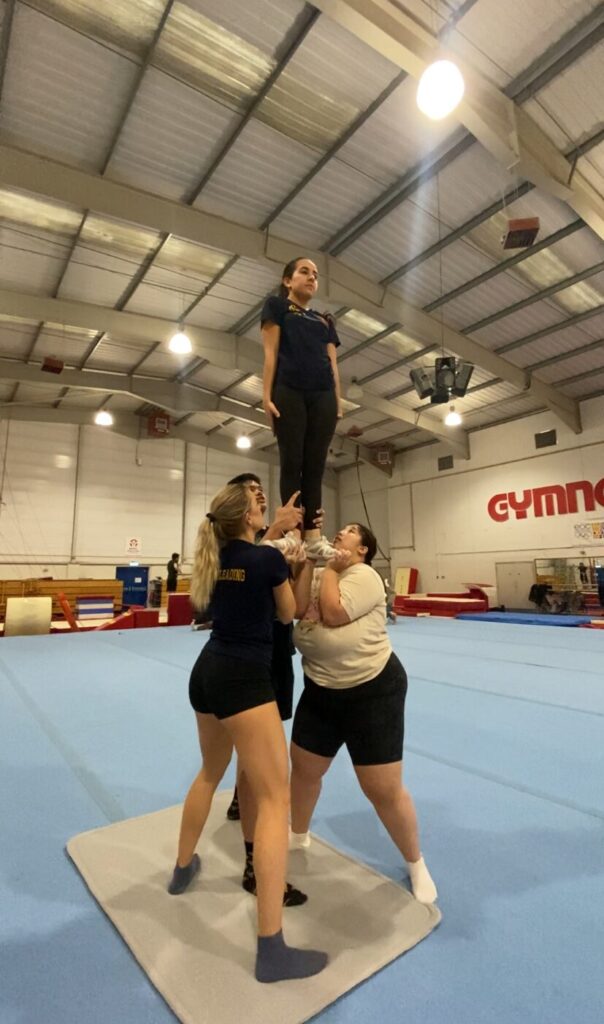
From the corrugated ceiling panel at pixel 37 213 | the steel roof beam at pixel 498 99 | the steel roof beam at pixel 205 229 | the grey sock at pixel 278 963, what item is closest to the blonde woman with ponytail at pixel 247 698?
the grey sock at pixel 278 963

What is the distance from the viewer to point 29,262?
8.88 m

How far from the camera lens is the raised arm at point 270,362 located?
2061mm

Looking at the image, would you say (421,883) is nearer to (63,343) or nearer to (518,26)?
(518,26)

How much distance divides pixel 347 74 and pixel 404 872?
7.48m

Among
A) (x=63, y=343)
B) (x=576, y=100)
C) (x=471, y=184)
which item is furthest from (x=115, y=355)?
(x=576, y=100)

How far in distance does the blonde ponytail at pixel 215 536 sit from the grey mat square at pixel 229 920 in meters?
1.03

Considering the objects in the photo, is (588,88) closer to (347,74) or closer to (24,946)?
(347,74)

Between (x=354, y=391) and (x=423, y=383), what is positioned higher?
(x=354, y=391)

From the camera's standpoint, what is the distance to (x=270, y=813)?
1.45 m

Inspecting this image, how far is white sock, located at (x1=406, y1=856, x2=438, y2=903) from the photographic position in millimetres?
1723

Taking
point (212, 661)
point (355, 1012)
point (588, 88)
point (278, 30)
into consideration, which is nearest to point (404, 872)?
point (355, 1012)

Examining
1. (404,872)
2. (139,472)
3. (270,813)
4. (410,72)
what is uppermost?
(410,72)

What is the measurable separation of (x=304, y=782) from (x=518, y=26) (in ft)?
24.0

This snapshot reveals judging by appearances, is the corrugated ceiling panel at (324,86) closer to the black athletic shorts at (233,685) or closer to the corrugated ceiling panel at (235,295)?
the corrugated ceiling panel at (235,295)
